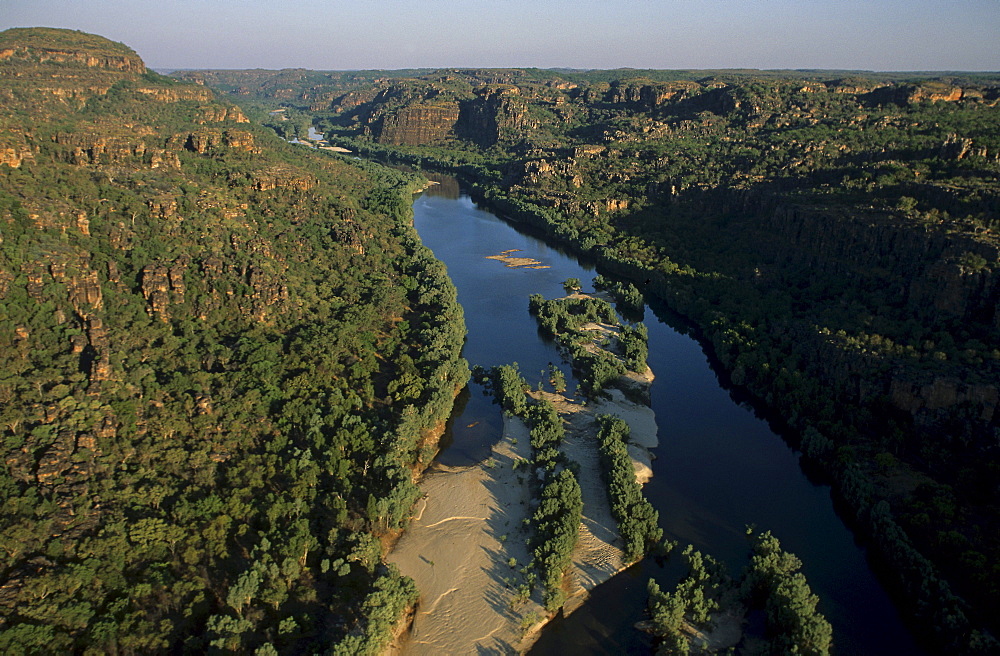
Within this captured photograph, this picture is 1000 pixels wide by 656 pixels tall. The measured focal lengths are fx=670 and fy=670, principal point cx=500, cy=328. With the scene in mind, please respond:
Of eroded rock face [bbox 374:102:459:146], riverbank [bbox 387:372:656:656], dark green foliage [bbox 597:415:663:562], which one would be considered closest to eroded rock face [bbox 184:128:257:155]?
riverbank [bbox 387:372:656:656]

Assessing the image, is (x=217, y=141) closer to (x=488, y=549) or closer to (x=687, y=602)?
(x=488, y=549)

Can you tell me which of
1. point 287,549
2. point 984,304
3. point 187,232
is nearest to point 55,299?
point 187,232

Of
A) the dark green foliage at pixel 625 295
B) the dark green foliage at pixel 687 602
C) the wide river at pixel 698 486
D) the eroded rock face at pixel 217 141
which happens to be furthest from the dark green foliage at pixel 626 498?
the eroded rock face at pixel 217 141

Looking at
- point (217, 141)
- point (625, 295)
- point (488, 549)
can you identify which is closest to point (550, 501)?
point (488, 549)

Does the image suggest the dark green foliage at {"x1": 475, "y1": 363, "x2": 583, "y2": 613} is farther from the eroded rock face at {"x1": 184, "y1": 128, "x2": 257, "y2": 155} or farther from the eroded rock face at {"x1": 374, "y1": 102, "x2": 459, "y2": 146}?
the eroded rock face at {"x1": 374, "y1": 102, "x2": 459, "y2": 146}

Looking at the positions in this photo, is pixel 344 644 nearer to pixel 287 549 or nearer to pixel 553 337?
pixel 287 549

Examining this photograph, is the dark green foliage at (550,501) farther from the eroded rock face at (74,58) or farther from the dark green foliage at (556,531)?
the eroded rock face at (74,58)

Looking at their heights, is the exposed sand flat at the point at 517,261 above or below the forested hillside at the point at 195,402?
below
